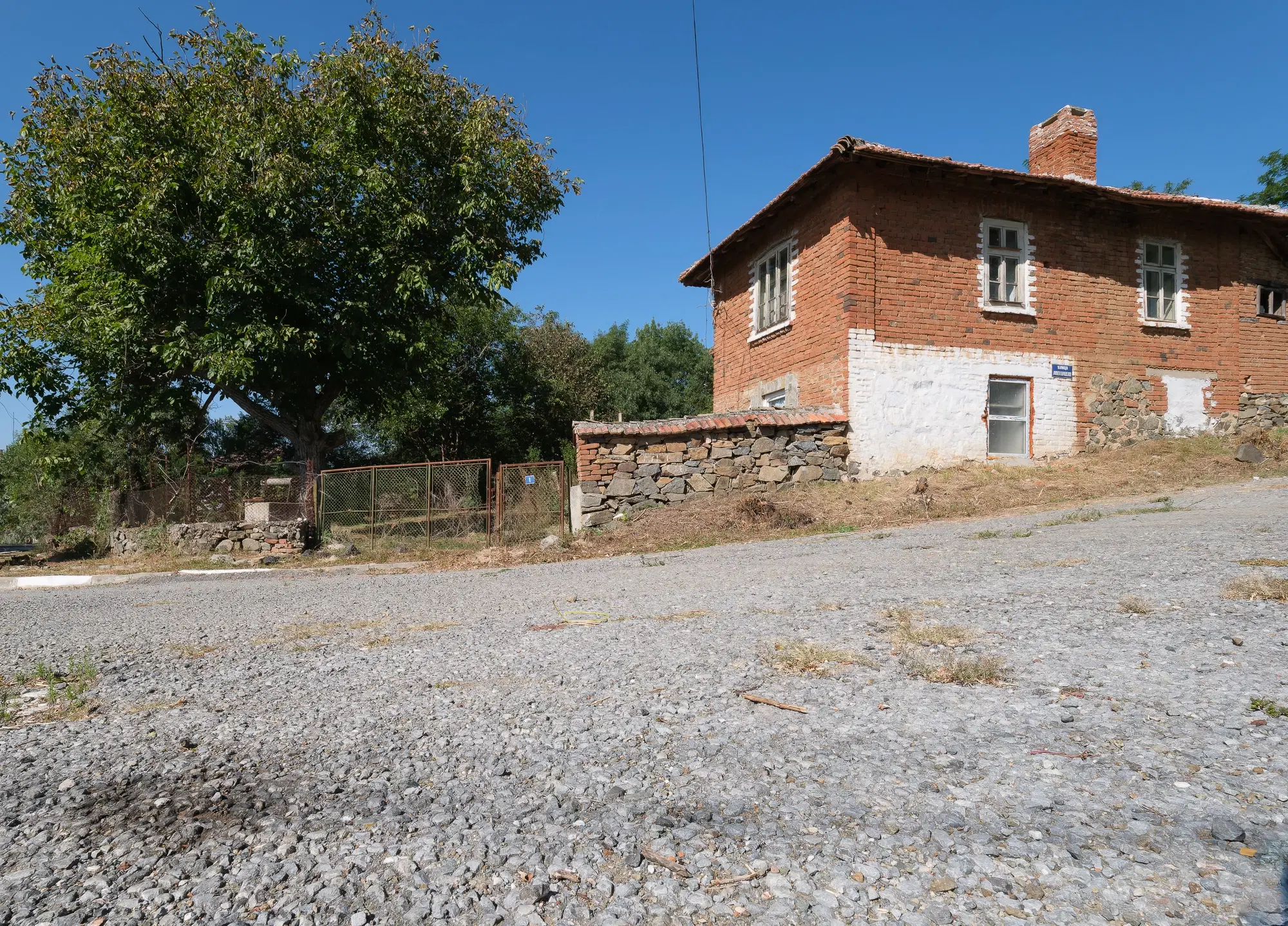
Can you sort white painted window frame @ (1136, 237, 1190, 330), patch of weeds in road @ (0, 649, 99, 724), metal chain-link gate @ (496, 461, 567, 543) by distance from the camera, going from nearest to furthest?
patch of weeds in road @ (0, 649, 99, 724) → metal chain-link gate @ (496, 461, 567, 543) → white painted window frame @ (1136, 237, 1190, 330)

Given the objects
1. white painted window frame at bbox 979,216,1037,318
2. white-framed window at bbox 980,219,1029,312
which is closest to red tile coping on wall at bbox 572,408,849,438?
white painted window frame at bbox 979,216,1037,318

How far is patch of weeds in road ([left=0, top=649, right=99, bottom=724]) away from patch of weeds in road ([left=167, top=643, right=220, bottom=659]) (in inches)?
20.1

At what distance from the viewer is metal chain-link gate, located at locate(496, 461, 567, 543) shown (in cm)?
1400

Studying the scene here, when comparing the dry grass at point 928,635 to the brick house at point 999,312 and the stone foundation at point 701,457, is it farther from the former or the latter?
the brick house at point 999,312

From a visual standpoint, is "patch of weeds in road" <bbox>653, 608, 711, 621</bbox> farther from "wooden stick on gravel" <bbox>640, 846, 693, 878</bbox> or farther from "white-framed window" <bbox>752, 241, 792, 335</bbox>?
"white-framed window" <bbox>752, 241, 792, 335</bbox>

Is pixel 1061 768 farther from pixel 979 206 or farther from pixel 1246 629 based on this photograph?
pixel 979 206

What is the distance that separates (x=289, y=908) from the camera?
2.05m

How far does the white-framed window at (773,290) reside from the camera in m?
16.0

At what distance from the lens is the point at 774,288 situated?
16688 millimetres

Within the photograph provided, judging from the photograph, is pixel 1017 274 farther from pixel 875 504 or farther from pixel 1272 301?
pixel 1272 301

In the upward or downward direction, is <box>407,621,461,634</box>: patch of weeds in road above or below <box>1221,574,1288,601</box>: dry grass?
below

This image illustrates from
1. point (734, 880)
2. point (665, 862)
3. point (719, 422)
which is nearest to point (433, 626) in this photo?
point (665, 862)

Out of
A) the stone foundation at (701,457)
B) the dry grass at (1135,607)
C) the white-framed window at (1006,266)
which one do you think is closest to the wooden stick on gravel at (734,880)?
the dry grass at (1135,607)

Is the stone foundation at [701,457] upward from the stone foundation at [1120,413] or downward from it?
downward
